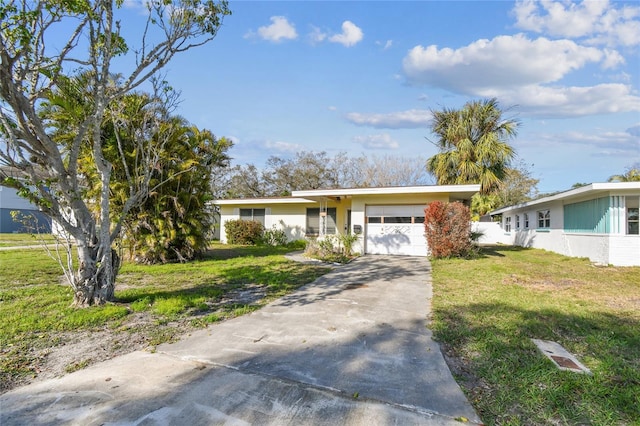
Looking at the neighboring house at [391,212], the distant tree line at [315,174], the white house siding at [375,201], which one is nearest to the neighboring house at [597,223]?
the neighboring house at [391,212]

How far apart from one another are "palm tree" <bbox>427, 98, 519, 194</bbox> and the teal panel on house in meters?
3.48

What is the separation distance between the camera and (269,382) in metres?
2.74

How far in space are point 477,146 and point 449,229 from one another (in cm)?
708

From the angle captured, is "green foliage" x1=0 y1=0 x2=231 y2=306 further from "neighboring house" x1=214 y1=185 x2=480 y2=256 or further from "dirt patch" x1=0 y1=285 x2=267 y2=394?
"neighboring house" x1=214 y1=185 x2=480 y2=256

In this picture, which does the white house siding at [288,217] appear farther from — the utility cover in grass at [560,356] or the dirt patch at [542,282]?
the utility cover in grass at [560,356]

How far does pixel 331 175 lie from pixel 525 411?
1069 inches

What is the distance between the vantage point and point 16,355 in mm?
3289

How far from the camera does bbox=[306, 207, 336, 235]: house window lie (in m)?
15.6

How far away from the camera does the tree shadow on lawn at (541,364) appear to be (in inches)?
94.0

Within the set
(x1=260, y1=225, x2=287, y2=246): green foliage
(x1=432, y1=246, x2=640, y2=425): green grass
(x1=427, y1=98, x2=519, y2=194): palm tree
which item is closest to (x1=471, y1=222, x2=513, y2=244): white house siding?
(x1=427, y1=98, x2=519, y2=194): palm tree

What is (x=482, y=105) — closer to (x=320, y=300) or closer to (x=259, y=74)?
(x=259, y=74)

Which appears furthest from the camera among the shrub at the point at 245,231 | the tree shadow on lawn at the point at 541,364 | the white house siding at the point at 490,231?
the white house siding at the point at 490,231

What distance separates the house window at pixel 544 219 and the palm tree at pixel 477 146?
2.62 m

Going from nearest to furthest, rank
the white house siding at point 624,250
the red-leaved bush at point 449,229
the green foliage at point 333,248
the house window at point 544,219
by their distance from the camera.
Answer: the white house siding at point 624,250 → the red-leaved bush at point 449,229 → the green foliage at point 333,248 → the house window at point 544,219
